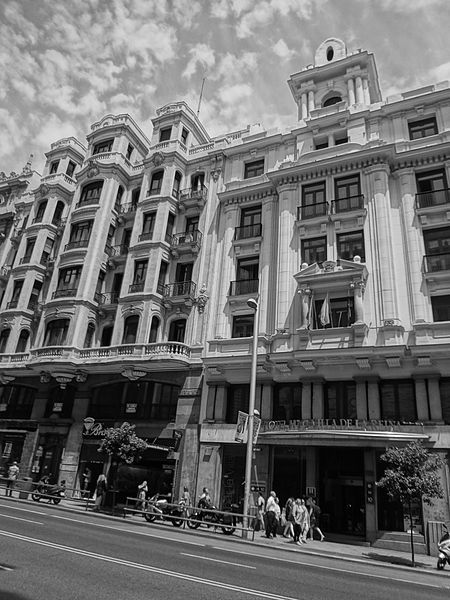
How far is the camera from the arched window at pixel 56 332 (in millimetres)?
29375

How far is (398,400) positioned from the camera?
67.7 ft

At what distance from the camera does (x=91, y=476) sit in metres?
26.5

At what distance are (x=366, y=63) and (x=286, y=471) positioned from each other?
27.2m

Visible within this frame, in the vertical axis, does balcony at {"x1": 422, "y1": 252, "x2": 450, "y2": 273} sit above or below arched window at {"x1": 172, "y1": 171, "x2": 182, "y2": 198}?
below

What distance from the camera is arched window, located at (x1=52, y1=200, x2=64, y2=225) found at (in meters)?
35.9

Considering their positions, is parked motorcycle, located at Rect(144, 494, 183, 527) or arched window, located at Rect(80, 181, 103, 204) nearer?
parked motorcycle, located at Rect(144, 494, 183, 527)

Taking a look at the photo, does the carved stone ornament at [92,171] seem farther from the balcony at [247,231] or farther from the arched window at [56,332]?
the balcony at [247,231]

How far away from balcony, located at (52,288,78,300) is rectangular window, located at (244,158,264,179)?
14726 mm

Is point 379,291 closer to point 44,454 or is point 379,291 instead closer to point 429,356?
point 429,356

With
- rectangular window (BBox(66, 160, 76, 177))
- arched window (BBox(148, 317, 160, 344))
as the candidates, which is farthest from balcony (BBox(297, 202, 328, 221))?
rectangular window (BBox(66, 160, 76, 177))

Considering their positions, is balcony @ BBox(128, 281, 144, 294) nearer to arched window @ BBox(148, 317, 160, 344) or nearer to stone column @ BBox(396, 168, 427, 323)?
arched window @ BBox(148, 317, 160, 344)

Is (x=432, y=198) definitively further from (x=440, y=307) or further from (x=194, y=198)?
(x=194, y=198)

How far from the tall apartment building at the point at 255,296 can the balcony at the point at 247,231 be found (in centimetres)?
24

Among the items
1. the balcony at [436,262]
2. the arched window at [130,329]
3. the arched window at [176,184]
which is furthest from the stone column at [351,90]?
the arched window at [130,329]
